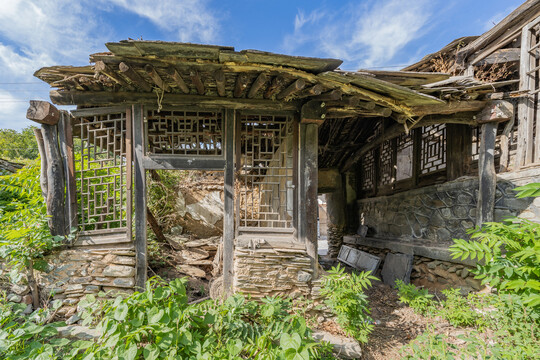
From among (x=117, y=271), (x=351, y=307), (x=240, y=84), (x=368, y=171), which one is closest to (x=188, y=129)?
(x=240, y=84)

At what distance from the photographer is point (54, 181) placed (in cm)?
336

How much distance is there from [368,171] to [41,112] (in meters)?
7.84

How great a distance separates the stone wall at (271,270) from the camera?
330cm

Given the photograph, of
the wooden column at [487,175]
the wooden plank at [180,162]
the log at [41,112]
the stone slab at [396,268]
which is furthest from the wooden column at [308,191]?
the log at [41,112]

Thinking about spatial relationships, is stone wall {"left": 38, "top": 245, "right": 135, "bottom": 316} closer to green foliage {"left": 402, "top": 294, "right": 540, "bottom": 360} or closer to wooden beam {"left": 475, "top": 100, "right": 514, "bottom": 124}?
green foliage {"left": 402, "top": 294, "right": 540, "bottom": 360}

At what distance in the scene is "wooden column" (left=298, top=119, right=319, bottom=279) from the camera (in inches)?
141

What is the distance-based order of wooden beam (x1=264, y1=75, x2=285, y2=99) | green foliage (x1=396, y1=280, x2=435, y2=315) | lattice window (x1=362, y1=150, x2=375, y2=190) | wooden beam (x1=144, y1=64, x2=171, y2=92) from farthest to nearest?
lattice window (x1=362, y1=150, x2=375, y2=190), green foliage (x1=396, y1=280, x2=435, y2=315), wooden beam (x1=264, y1=75, x2=285, y2=99), wooden beam (x1=144, y1=64, x2=171, y2=92)

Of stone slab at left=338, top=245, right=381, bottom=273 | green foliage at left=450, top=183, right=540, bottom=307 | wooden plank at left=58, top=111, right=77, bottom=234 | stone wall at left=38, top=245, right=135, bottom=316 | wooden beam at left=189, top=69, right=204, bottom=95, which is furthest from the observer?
stone slab at left=338, top=245, right=381, bottom=273

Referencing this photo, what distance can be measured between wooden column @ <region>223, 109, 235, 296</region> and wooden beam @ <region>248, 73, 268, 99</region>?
42 cm

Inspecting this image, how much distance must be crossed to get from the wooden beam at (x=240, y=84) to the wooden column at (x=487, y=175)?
4.07 m

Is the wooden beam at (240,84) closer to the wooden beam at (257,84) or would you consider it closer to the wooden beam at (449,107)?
the wooden beam at (257,84)

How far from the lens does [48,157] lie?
3.41 m

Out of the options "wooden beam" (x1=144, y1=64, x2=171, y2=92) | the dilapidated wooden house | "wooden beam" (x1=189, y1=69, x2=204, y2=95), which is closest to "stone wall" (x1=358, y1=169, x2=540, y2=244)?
the dilapidated wooden house

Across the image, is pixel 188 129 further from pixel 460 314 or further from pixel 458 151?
pixel 458 151
